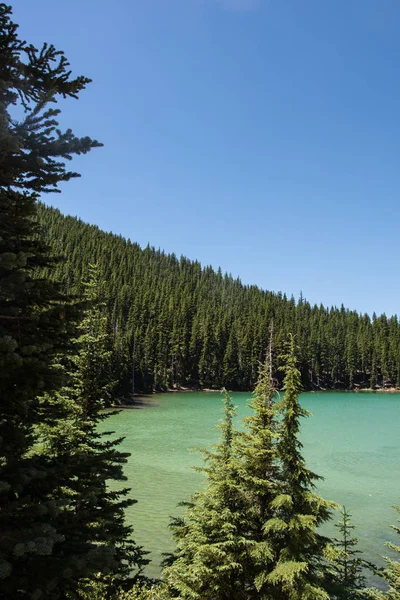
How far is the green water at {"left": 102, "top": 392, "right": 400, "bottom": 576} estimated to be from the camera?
17.1 m

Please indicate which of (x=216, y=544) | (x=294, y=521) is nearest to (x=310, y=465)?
(x=294, y=521)

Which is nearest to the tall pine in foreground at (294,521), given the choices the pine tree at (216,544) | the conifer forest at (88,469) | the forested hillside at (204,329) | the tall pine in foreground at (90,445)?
the conifer forest at (88,469)

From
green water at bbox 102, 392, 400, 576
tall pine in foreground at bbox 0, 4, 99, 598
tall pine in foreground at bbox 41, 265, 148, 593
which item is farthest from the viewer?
green water at bbox 102, 392, 400, 576

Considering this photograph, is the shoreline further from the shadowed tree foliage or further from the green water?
the shadowed tree foliage

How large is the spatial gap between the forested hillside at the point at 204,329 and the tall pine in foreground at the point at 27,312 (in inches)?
2452

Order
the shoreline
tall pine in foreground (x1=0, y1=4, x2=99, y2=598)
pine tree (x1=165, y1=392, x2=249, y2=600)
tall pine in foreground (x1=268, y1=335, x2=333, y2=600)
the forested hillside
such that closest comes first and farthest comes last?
tall pine in foreground (x1=0, y1=4, x2=99, y2=598)
tall pine in foreground (x1=268, y1=335, x2=333, y2=600)
pine tree (x1=165, y1=392, x2=249, y2=600)
the shoreline
the forested hillside

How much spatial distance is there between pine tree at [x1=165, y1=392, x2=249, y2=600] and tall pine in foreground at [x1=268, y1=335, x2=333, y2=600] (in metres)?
0.99

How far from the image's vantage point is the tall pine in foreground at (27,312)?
4035 millimetres

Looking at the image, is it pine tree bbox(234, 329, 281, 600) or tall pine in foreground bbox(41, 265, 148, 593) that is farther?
pine tree bbox(234, 329, 281, 600)

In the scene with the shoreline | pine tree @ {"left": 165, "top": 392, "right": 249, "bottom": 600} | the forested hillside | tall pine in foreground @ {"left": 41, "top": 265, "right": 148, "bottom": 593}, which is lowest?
the shoreline

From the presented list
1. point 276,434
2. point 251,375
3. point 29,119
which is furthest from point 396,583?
point 251,375

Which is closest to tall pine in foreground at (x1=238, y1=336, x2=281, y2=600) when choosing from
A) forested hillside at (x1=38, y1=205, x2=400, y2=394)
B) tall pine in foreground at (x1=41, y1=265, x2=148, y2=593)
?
tall pine in foreground at (x1=41, y1=265, x2=148, y2=593)

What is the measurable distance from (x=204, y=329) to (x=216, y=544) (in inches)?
3881

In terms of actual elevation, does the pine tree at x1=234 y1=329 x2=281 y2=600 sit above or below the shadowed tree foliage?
below
